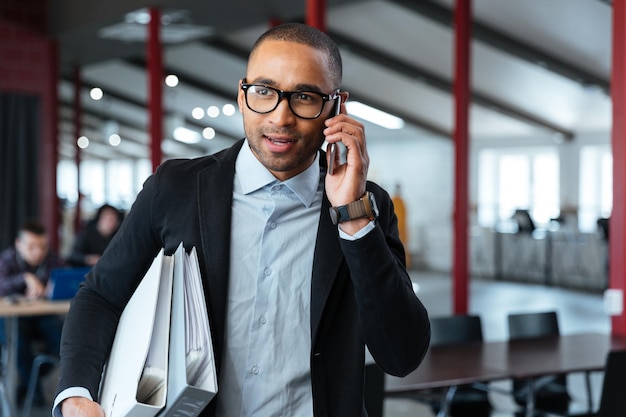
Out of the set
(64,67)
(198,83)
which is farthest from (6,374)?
(64,67)

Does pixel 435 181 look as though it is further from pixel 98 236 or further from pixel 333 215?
pixel 333 215

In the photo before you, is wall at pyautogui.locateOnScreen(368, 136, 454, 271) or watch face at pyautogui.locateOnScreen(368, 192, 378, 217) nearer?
watch face at pyautogui.locateOnScreen(368, 192, 378, 217)

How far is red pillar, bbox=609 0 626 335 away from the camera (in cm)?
401

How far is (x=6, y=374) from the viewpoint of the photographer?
206 inches

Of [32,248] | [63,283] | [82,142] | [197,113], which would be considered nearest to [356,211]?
[63,283]

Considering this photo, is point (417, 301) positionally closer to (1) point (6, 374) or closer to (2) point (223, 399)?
(2) point (223, 399)

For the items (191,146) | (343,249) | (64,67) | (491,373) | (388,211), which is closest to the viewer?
(343,249)

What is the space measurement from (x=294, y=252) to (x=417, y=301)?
0.20 meters

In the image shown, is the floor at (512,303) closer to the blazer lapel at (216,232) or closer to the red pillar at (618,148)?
the red pillar at (618,148)

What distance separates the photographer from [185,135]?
7.93m

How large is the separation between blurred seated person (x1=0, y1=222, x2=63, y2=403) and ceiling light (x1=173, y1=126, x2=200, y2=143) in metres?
2.14

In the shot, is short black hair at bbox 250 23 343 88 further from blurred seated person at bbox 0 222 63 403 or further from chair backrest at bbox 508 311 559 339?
blurred seated person at bbox 0 222 63 403

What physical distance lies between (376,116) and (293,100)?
7640 mm

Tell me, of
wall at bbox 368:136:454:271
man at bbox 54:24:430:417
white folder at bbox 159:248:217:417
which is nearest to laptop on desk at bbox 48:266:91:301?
man at bbox 54:24:430:417
